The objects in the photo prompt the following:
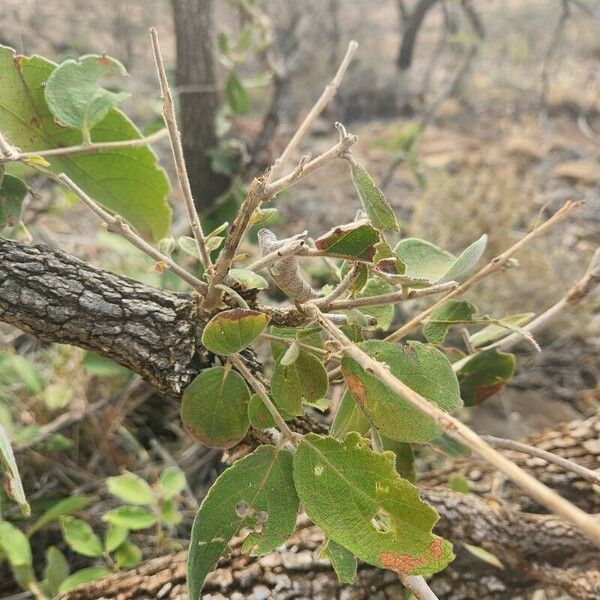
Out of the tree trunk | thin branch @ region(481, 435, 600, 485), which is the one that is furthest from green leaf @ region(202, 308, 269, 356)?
the tree trunk

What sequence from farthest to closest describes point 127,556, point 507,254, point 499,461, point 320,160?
point 127,556 → point 507,254 → point 320,160 → point 499,461

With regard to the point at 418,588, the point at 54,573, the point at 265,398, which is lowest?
the point at 54,573

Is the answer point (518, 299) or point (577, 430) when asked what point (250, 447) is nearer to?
point (577, 430)

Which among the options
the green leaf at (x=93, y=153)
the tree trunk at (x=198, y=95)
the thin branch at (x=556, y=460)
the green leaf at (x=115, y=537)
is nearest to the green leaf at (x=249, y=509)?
the thin branch at (x=556, y=460)

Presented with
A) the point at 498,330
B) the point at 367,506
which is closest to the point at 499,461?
the point at 367,506

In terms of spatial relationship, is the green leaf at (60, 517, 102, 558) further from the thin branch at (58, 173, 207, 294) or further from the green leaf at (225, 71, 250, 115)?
the green leaf at (225, 71, 250, 115)

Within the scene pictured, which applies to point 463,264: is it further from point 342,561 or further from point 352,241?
point 342,561

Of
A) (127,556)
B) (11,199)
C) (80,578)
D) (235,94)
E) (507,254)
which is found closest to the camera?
(507,254)
